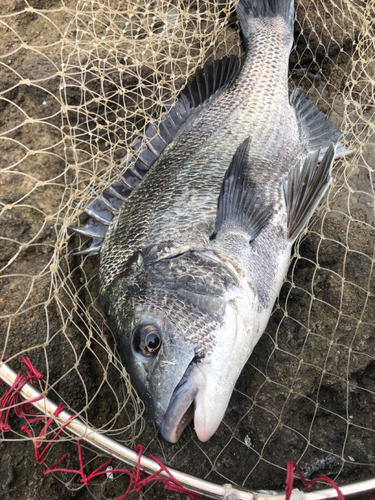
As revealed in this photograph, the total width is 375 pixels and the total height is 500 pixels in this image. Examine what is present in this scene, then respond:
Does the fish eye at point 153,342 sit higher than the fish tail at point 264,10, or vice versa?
the fish tail at point 264,10

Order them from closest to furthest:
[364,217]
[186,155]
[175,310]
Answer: [175,310] < [186,155] < [364,217]

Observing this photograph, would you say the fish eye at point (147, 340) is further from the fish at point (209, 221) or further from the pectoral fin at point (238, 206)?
the pectoral fin at point (238, 206)

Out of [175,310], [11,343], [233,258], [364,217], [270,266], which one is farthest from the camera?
[364,217]

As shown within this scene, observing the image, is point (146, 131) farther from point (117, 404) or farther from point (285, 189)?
point (117, 404)

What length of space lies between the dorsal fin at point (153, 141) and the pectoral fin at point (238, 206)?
72cm

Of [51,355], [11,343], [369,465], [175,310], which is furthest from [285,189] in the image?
[11,343]

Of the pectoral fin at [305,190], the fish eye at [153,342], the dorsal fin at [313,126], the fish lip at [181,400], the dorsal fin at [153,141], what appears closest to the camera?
the fish lip at [181,400]

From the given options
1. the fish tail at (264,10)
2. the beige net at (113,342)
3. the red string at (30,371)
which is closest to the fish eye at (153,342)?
the beige net at (113,342)

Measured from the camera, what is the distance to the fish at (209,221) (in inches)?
60.2

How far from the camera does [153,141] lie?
7.98 ft

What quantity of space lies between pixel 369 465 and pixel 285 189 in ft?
5.19

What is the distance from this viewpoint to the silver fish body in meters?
1.51

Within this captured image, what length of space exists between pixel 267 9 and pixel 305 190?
177 cm

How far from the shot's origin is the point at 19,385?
1.63 metres
